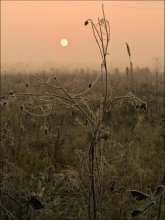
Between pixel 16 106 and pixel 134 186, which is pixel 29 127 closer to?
pixel 16 106

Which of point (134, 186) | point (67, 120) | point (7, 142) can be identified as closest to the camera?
point (134, 186)

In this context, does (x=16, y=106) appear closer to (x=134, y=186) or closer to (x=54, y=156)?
(x=54, y=156)

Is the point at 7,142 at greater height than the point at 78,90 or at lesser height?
lesser

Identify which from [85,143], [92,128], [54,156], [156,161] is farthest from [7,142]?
[92,128]

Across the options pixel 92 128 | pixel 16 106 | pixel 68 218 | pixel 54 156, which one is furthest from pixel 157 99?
pixel 92 128

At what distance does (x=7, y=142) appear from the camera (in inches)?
213

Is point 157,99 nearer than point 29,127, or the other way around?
point 29,127

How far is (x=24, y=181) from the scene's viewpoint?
4.83 metres

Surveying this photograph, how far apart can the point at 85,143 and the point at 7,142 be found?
1.21 metres

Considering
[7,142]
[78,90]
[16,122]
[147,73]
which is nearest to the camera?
[7,142]

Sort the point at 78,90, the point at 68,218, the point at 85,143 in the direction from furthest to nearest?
the point at 78,90 < the point at 85,143 < the point at 68,218

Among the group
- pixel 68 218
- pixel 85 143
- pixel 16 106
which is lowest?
pixel 68 218

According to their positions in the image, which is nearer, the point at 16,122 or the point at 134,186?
the point at 134,186

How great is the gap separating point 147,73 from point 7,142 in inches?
350
